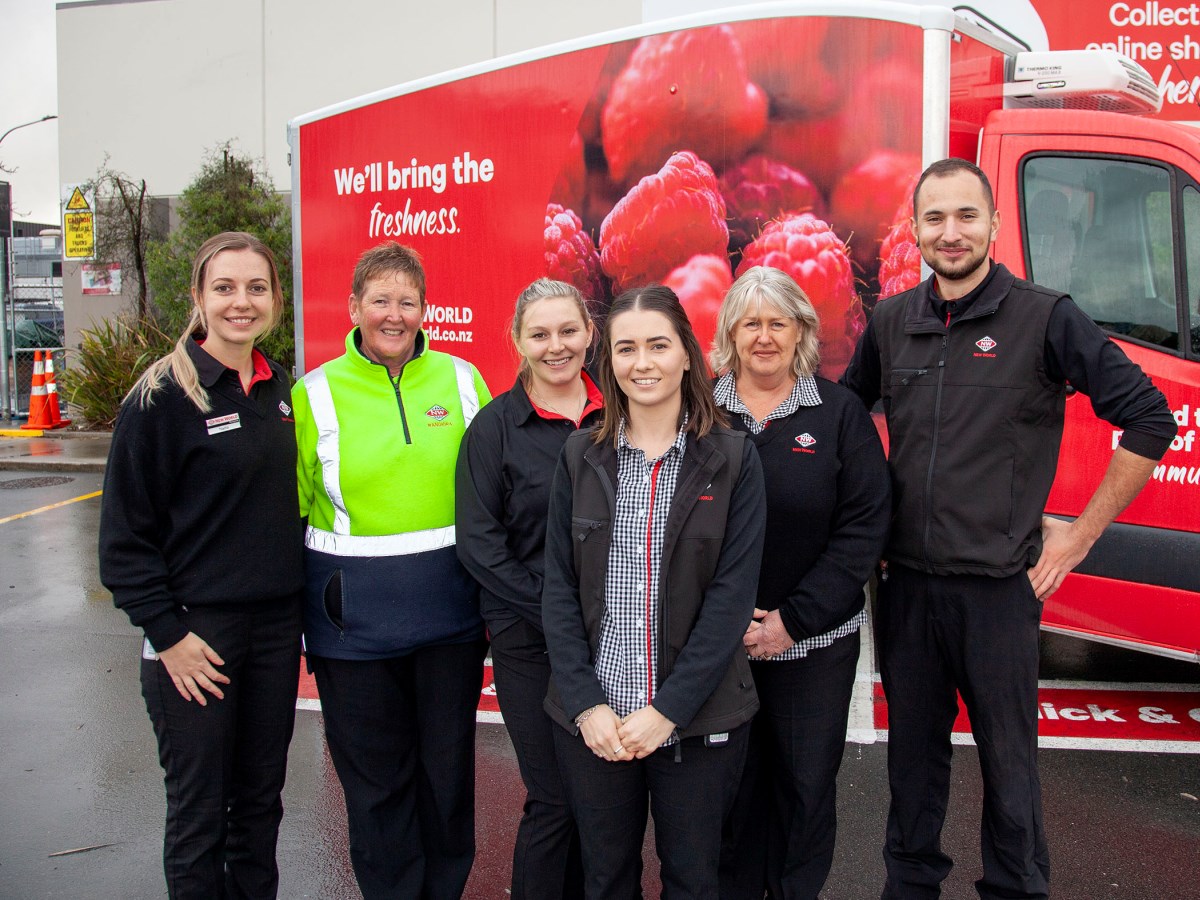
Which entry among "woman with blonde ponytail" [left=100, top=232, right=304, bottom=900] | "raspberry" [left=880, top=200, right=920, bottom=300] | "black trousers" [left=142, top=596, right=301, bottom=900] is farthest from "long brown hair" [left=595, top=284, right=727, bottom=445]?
"raspberry" [left=880, top=200, right=920, bottom=300]

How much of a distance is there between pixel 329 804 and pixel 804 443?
7.89 feet

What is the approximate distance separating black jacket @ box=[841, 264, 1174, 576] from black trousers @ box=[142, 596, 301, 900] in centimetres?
174

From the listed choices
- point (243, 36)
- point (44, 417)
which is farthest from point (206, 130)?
point (44, 417)

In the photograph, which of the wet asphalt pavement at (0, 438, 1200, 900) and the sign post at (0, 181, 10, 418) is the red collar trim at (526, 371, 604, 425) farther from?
the sign post at (0, 181, 10, 418)

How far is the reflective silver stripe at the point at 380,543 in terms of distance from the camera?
2.78 metres

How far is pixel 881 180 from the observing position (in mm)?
4250

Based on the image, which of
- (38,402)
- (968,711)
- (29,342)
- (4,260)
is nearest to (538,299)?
(968,711)

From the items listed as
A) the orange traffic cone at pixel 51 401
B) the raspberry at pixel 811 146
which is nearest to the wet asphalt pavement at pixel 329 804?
the raspberry at pixel 811 146

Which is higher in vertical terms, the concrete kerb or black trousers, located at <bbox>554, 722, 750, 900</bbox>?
the concrete kerb

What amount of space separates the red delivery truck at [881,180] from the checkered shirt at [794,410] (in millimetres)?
1731

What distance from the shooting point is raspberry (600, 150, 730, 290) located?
15.4 ft

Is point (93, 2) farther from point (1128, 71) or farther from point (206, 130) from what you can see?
point (1128, 71)

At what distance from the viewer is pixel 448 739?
2912 millimetres

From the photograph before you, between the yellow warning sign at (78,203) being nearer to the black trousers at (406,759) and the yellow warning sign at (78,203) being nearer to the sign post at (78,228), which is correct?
the sign post at (78,228)
